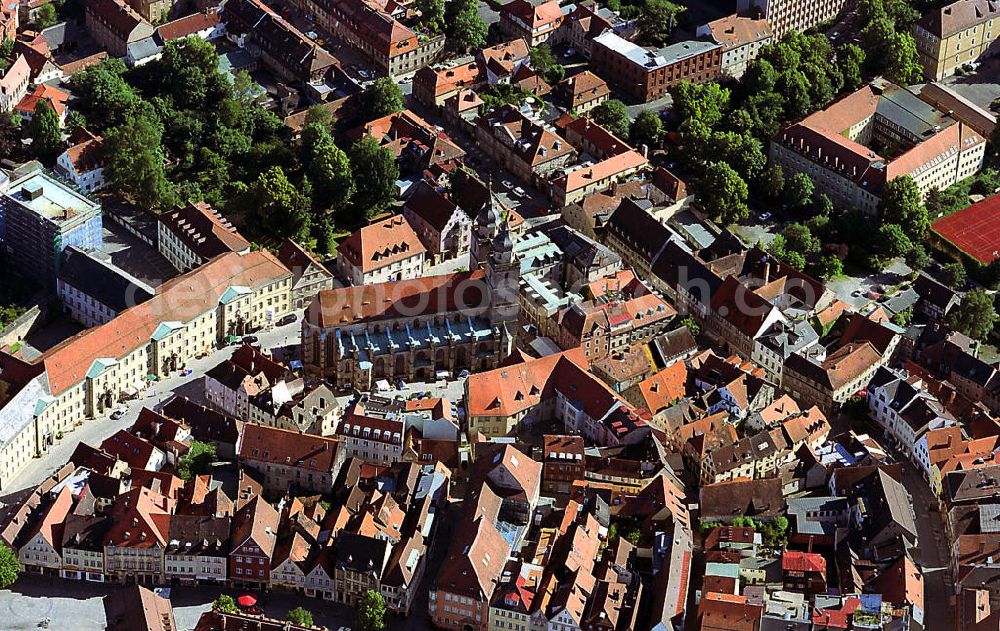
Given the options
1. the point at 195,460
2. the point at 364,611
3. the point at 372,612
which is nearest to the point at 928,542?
the point at 372,612

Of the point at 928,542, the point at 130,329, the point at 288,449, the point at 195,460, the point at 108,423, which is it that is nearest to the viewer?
the point at 928,542

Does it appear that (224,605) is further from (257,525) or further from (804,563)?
(804,563)

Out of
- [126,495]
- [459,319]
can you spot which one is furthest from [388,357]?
[126,495]

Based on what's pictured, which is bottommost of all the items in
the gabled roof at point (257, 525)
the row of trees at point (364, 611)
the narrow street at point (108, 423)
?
the narrow street at point (108, 423)

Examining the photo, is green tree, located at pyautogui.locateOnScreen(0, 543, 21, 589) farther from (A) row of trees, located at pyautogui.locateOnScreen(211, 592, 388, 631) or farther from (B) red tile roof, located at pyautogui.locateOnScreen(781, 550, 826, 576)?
(B) red tile roof, located at pyautogui.locateOnScreen(781, 550, 826, 576)

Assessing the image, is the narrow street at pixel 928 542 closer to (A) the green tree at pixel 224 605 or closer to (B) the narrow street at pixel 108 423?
(A) the green tree at pixel 224 605

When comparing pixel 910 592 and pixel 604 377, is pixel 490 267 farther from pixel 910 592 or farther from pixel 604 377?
pixel 910 592

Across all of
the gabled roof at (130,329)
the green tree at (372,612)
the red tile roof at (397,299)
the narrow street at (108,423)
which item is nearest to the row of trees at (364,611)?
the green tree at (372,612)
